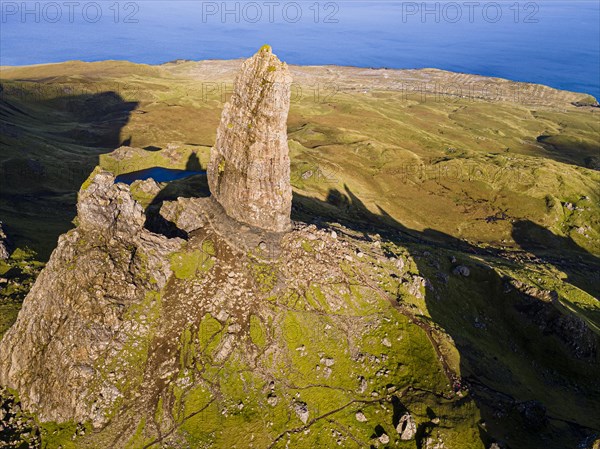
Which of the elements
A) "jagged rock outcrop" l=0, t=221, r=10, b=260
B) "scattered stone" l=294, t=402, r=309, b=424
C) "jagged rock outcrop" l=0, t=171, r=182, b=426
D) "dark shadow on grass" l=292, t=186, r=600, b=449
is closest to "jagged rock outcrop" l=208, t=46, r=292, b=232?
"jagged rock outcrop" l=0, t=171, r=182, b=426

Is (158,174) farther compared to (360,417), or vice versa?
(158,174)

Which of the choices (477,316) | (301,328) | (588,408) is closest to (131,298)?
(301,328)

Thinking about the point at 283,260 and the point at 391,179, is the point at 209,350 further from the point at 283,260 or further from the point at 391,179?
the point at 391,179

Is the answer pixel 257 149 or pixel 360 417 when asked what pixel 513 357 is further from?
pixel 257 149

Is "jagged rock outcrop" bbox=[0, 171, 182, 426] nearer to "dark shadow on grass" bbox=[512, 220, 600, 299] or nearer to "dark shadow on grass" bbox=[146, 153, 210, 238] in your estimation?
"dark shadow on grass" bbox=[146, 153, 210, 238]

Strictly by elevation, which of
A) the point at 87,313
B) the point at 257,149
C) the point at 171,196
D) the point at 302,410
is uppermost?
the point at 257,149

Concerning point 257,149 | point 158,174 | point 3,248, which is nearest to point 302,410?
point 257,149
